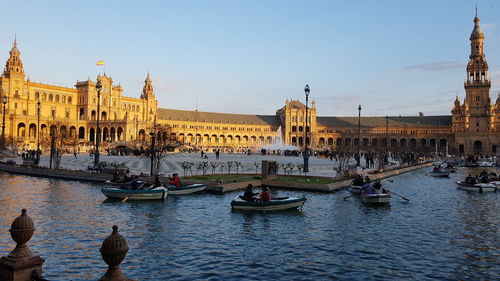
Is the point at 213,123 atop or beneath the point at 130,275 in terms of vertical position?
atop

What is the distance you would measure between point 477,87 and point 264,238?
487ft

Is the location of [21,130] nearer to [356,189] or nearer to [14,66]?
[14,66]

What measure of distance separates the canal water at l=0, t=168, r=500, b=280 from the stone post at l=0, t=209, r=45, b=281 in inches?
131

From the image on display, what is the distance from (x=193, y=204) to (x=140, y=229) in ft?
22.7

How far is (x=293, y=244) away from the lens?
15898 mm

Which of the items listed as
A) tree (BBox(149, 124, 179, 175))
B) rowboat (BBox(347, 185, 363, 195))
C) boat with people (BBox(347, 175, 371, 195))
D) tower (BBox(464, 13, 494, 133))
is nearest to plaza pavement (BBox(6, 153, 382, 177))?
tree (BBox(149, 124, 179, 175))

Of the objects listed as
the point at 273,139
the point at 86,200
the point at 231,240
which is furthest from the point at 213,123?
the point at 231,240

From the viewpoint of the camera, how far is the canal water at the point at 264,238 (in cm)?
1269

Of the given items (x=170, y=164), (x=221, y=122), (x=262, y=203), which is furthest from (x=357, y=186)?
(x=221, y=122)

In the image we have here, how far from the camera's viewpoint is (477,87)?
455 feet

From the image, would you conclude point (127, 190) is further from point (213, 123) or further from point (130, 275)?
point (213, 123)

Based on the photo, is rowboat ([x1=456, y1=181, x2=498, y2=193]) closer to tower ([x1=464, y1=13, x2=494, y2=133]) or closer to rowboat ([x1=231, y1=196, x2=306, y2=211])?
rowboat ([x1=231, y1=196, x2=306, y2=211])

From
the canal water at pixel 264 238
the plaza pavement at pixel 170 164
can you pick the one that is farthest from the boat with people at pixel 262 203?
the plaza pavement at pixel 170 164

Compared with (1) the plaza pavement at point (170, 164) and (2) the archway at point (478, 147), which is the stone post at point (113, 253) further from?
(2) the archway at point (478, 147)
